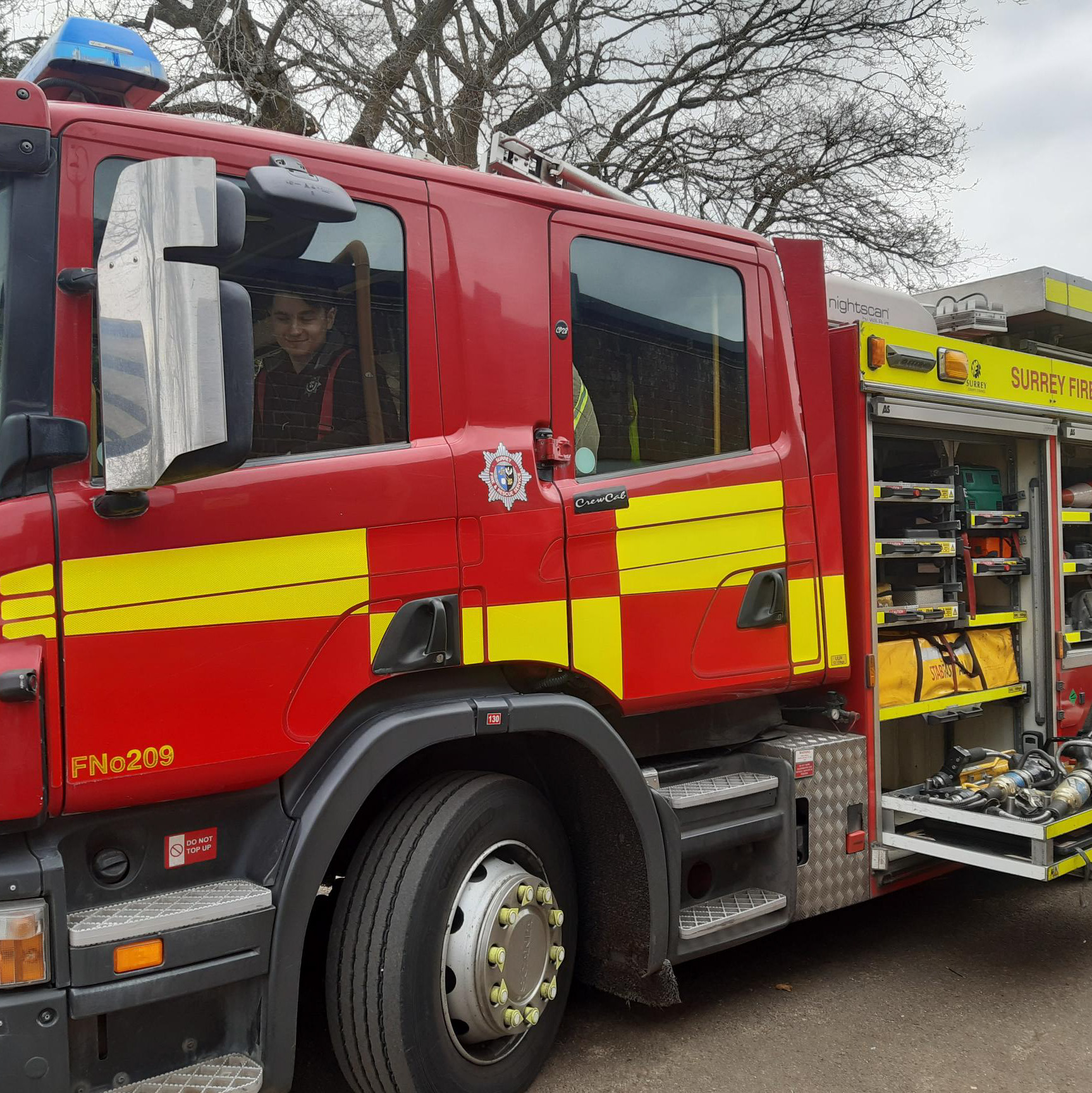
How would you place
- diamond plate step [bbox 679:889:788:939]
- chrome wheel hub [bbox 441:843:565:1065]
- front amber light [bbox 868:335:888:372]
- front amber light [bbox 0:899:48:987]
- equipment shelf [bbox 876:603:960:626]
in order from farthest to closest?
1. equipment shelf [bbox 876:603:960:626]
2. front amber light [bbox 868:335:888:372]
3. diamond plate step [bbox 679:889:788:939]
4. chrome wheel hub [bbox 441:843:565:1065]
5. front amber light [bbox 0:899:48:987]

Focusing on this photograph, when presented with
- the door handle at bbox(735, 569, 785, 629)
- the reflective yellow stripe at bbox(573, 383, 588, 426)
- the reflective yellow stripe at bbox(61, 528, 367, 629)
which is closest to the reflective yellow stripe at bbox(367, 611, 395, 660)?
the reflective yellow stripe at bbox(61, 528, 367, 629)

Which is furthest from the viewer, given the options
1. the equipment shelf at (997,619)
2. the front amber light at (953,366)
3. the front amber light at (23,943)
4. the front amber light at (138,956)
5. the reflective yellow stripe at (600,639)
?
the equipment shelf at (997,619)

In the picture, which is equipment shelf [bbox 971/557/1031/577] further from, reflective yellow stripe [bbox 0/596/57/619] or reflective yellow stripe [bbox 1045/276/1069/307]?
reflective yellow stripe [bbox 0/596/57/619]

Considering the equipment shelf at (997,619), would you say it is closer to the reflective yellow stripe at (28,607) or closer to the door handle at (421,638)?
the door handle at (421,638)

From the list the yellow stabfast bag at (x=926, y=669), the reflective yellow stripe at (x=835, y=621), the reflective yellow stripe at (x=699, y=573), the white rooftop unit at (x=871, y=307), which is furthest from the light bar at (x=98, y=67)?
the yellow stabfast bag at (x=926, y=669)

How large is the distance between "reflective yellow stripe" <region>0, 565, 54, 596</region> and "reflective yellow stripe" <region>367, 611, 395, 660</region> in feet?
2.53

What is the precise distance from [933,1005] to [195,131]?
3.72 metres

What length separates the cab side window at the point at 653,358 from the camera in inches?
137

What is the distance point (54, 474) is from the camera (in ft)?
8.00

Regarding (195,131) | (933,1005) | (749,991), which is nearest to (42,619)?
(195,131)

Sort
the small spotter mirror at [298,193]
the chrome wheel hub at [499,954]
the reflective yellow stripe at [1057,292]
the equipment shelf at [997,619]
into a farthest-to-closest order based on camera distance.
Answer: the reflective yellow stripe at [1057,292] < the equipment shelf at [997,619] < the chrome wheel hub at [499,954] < the small spotter mirror at [298,193]

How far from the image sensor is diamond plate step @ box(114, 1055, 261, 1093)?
252cm

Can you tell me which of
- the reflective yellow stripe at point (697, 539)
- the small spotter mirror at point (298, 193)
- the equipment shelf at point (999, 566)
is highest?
the small spotter mirror at point (298, 193)

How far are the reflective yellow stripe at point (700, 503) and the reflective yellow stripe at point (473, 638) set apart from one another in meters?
0.59
